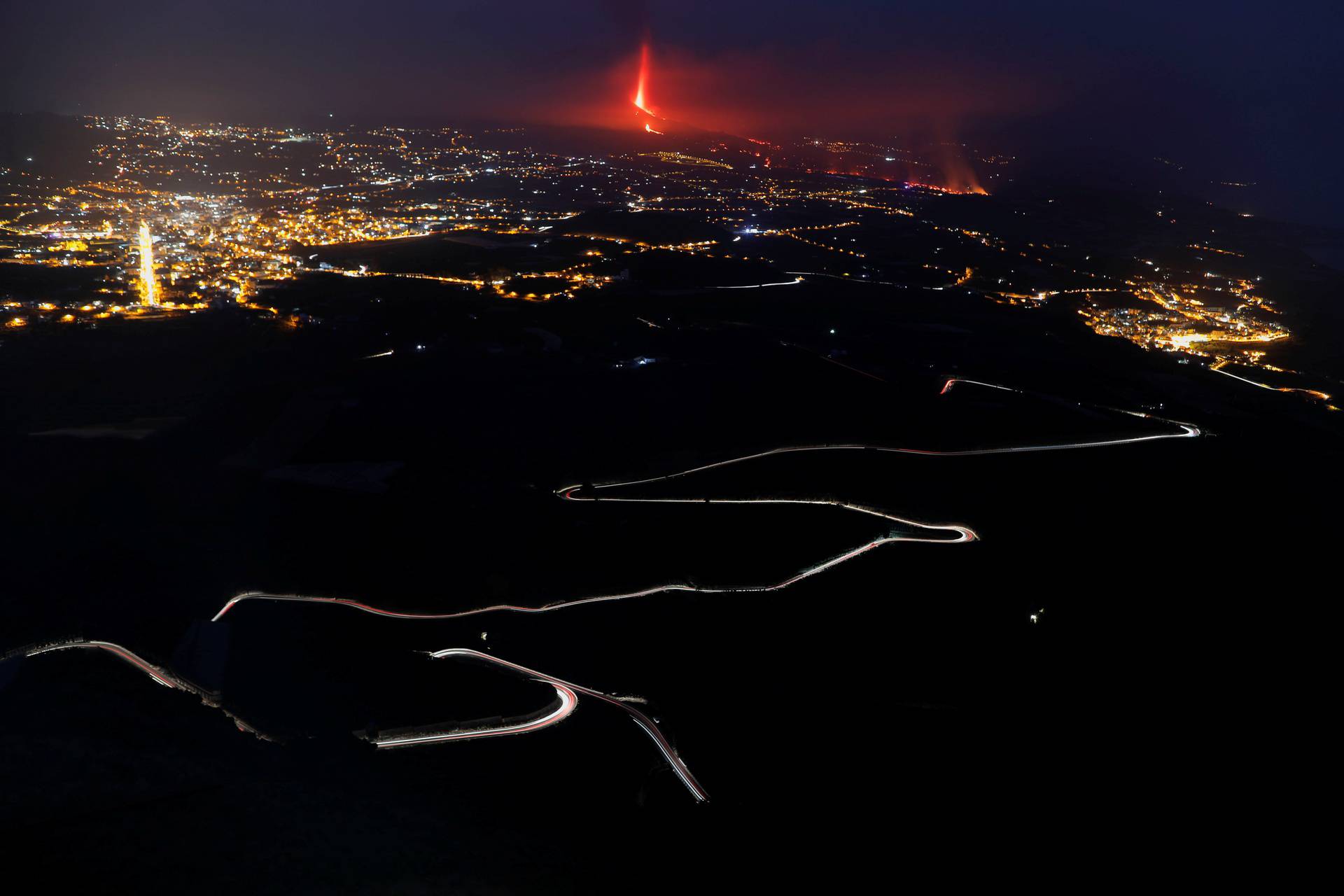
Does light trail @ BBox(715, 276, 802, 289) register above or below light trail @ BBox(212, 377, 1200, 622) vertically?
above

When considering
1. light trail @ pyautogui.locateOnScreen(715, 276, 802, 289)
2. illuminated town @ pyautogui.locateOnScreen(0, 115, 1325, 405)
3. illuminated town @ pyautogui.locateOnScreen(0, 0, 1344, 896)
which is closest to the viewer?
illuminated town @ pyautogui.locateOnScreen(0, 0, 1344, 896)

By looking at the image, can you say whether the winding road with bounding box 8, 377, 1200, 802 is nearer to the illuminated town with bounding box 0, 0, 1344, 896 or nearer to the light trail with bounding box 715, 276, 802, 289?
the illuminated town with bounding box 0, 0, 1344, 896

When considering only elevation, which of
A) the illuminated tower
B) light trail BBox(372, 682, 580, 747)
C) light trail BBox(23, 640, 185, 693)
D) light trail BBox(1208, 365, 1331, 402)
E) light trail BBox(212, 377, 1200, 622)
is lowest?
light trail BBox(372, 682, 580, 747)

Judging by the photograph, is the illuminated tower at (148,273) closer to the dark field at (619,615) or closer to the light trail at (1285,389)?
the dark field at (619,615)

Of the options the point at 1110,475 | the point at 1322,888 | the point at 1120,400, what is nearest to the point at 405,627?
the point at 1322,888

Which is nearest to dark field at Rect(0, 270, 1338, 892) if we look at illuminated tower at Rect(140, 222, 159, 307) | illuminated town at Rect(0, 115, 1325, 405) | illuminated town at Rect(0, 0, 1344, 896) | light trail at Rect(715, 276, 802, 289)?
illuminated town at Rect(0, 0, 1344, 896)

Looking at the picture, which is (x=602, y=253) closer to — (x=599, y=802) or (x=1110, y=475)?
(x=1110, y=475)

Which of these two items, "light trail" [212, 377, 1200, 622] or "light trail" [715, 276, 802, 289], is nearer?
"light trail" [212, 377, 1200, 622]

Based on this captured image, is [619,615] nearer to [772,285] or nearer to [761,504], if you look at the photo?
[761,504]

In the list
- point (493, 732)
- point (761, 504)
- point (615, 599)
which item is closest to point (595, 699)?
point (493, 732)
